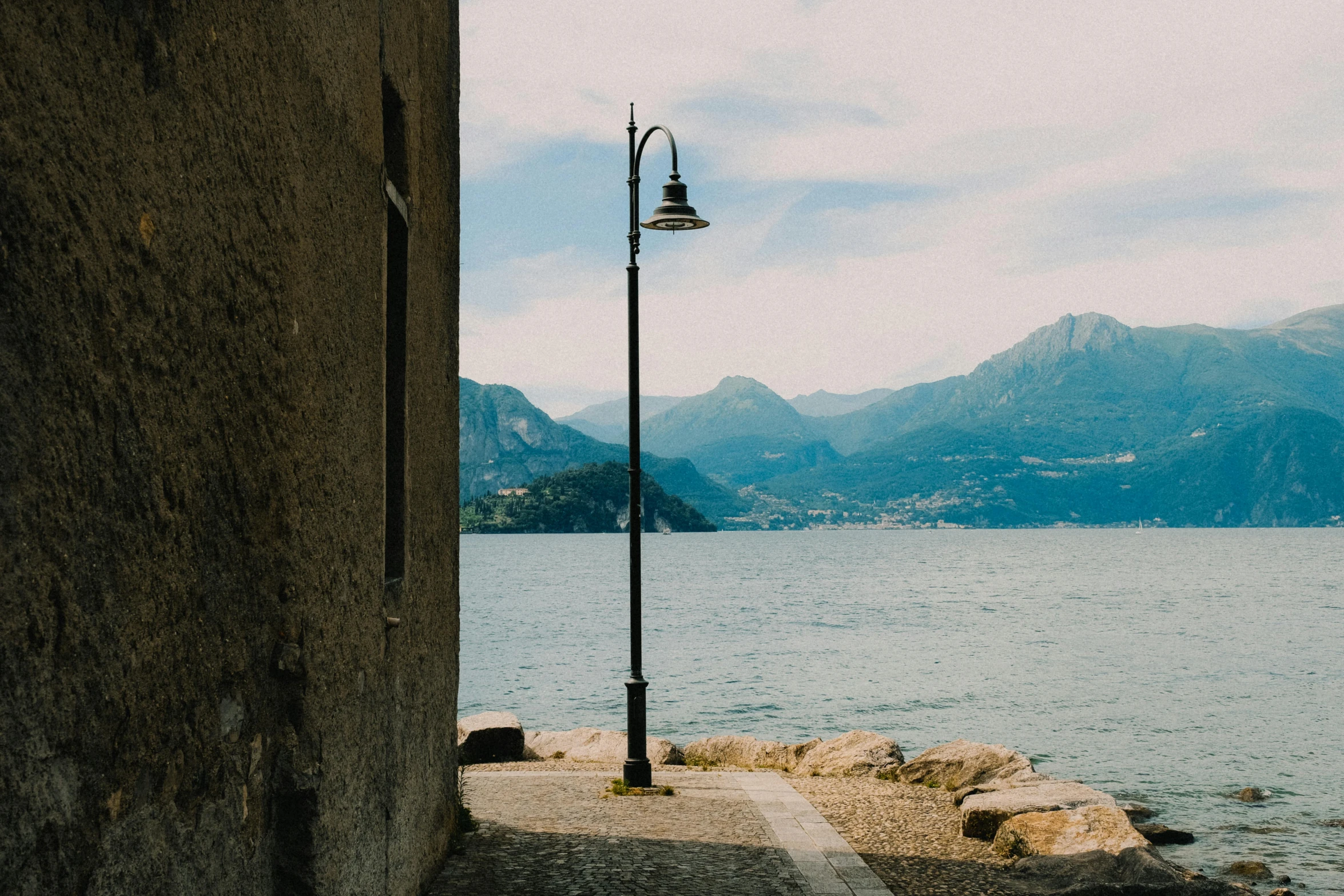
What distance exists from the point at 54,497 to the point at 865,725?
25004mm

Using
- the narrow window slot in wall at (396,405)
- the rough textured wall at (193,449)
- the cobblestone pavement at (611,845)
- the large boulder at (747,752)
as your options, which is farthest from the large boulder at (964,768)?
the rough textured wall at (193,449)

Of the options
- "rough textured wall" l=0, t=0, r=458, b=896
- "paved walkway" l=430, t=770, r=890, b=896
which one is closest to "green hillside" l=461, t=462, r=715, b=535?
"paved walkway" l=430, t=770, r=890, b=896

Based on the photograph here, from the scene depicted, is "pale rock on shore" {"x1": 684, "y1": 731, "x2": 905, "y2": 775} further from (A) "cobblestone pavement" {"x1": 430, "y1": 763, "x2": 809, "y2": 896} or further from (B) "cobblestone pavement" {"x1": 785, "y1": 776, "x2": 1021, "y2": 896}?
(A) "cobblestone pavement" {"x1": 430, "y1": 763, "x2": 809, "y2": 896}

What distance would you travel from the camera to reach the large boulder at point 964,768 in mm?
13188

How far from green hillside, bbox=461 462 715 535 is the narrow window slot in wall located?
143242 millimetres

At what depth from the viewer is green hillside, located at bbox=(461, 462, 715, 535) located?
156500 mm

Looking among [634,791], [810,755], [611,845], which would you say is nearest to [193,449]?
[611,845]

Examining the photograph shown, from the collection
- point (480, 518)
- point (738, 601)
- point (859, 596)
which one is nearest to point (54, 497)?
point (738, 601)

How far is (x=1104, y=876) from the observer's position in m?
8.38

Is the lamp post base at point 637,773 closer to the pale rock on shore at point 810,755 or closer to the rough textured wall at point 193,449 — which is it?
the pale rock on shore at point 810,755

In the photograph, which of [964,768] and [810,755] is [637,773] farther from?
[810,755]

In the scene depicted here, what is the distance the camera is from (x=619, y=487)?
→ 153 m

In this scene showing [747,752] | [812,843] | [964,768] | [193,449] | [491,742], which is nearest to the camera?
[193,449]

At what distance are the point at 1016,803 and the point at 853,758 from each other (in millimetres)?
4204
